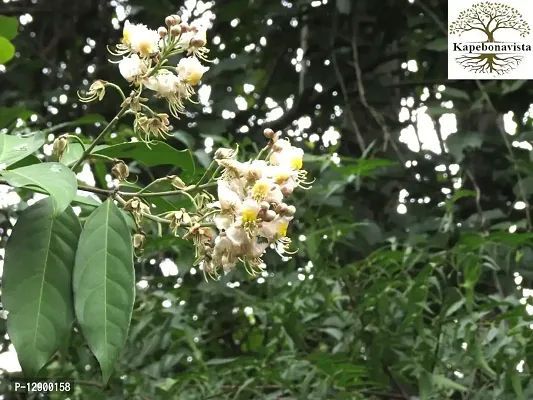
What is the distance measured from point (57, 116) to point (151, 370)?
2.25 feet

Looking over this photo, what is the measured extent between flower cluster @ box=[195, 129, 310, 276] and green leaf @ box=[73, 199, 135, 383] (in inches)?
2.4

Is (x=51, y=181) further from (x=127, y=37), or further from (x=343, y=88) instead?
(x=343, y=88)

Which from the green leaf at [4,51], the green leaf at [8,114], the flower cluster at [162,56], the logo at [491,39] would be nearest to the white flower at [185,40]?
the flower cluster at [162,56]

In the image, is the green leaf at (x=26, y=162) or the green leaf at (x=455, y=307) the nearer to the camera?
the green leaf at (x=26, y=162)

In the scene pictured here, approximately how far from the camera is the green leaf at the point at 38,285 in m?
0.39

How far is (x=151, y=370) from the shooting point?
892mm

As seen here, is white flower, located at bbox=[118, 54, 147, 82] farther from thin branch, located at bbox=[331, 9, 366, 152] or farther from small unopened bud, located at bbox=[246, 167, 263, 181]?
thin branch, located at bbox=[331, 9, 366, 152]

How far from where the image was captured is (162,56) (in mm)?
470

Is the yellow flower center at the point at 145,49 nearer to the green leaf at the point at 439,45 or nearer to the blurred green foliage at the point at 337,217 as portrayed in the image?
the blurred green foliage at the point at 337,217

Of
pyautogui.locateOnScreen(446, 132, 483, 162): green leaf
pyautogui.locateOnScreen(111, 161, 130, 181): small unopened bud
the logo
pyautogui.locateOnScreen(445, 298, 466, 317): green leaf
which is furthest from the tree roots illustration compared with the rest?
pyautogui.locateOnScreen(111, 161, 130, 181): small unopened bud

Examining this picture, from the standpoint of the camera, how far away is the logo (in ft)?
3.66

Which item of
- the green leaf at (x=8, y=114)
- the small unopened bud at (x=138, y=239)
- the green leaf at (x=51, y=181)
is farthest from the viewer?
the green leaf at (x=8, y=114)

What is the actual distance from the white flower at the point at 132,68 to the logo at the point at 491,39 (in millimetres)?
796

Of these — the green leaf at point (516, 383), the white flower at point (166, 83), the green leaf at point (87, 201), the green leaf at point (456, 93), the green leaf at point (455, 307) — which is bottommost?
the green leaf at point (516, 383)
